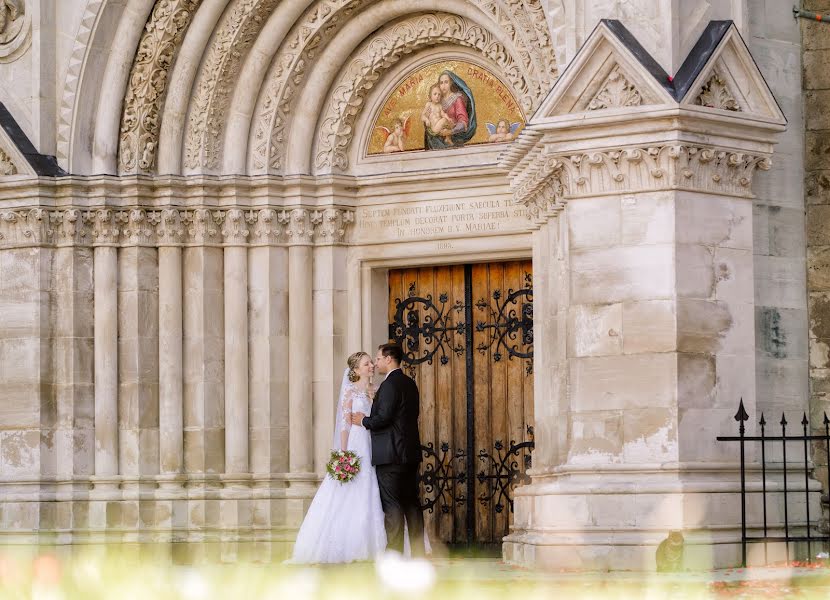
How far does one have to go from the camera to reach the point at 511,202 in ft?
52.7

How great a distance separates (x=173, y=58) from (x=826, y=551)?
22.8 ft

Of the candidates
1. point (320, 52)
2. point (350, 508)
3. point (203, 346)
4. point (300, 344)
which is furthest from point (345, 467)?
point (320, 52)

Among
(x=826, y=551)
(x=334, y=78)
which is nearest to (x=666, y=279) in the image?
(x=826, y=551)

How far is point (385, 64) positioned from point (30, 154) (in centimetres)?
310

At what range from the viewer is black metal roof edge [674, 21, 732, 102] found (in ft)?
43.6

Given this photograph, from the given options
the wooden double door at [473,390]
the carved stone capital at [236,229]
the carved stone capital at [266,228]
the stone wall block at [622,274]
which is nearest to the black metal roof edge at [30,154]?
the carved stone capital at [236,229]

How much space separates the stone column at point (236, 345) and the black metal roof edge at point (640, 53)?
4.49 m

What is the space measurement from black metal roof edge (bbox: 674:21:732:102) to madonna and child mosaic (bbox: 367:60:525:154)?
8.43 ft

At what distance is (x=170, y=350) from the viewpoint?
55.4 ft

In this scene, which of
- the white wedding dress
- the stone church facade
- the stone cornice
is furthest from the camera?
the stone cornice

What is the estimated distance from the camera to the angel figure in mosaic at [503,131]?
52.7 ft

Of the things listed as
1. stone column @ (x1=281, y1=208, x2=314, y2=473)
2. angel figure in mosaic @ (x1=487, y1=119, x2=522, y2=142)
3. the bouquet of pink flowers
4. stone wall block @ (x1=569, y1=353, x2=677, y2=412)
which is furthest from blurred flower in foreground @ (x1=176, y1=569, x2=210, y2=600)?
angel figure in mosaic @ (x1=487, y1=119, x2=522, y2=142)

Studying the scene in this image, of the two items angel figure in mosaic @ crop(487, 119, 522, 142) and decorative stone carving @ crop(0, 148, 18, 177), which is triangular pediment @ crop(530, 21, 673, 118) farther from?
decorative stone carving @ crop(0, 148, 18, 177)

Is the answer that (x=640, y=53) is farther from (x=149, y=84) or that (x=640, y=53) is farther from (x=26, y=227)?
(x=26, y=227)
